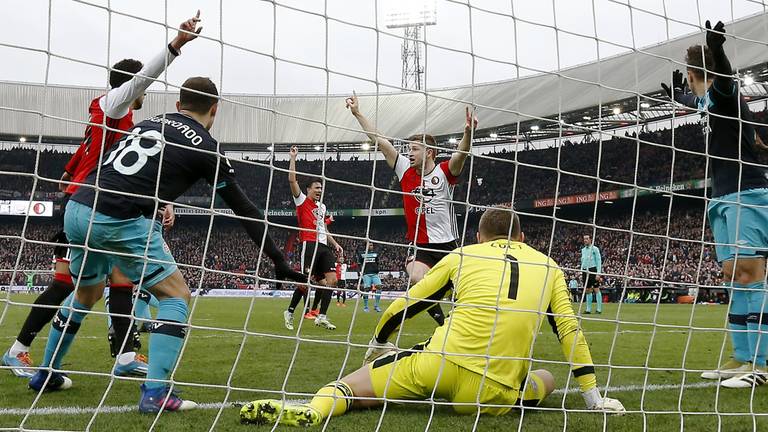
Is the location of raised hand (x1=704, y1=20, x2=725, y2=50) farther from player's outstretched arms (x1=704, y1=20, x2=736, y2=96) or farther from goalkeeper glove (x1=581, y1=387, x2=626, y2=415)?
goalkeeper glove (x1=581, y1=387, x2=626, y2=415)

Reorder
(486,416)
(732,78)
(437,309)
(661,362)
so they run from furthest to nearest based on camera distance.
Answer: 1. (437,309)
2. (661,362)
3. (732,78)
4. (486,416)

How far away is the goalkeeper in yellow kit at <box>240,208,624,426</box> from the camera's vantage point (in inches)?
122

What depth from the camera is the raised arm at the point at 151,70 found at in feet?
9.91

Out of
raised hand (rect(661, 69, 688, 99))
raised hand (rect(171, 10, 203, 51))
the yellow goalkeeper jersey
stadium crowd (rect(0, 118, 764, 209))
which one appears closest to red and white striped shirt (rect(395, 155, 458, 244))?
raised hand (rect(661, 69, 688, 99))

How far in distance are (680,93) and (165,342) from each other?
150 inches

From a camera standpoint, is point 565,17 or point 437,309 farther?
point 437,309

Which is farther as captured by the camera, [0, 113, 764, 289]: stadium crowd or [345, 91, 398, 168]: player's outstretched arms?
[0, 113, 764, 289]: stadium crowd

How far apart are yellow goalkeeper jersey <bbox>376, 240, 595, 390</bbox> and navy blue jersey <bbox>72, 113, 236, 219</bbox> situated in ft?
3.91

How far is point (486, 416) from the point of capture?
316cm

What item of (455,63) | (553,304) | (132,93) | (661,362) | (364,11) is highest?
(364,11)

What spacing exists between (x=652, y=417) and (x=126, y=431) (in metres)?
2.55

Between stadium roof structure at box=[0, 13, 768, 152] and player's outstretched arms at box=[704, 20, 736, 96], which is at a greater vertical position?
stadium roof structure at box=[0, 13, 768, 152]

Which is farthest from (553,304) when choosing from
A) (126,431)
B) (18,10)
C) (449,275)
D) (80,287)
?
(18,10)

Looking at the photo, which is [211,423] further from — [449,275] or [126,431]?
[449,275]
